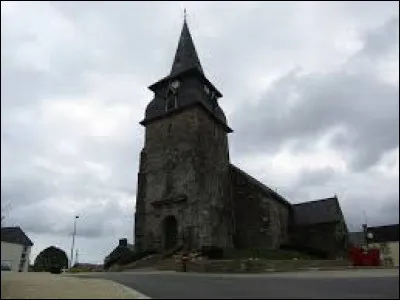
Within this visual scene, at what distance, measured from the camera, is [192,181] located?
1513 inches

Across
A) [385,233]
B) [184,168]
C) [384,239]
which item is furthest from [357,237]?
[184,168]

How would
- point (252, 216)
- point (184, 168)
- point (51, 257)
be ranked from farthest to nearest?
1. point (51, 257)
2. point (252, 216)
3. point (184, 168)

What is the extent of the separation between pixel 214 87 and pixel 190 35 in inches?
341

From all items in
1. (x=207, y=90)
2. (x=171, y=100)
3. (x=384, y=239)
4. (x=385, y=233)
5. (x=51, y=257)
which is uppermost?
(x=207, y=90)

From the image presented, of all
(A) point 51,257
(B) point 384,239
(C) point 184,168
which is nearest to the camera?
(C) point 184,168

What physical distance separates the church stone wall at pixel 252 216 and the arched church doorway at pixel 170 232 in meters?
6.75

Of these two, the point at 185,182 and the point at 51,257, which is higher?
the point at 185,182

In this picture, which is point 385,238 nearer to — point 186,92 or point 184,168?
point 184,168

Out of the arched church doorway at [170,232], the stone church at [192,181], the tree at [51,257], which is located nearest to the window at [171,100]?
the stone church at [192,181]

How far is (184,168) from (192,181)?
5.83ft

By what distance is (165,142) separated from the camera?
42344mm

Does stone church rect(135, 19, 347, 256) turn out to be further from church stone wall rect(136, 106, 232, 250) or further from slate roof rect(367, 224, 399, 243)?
slate roof rect(367, 224, 399, 243)

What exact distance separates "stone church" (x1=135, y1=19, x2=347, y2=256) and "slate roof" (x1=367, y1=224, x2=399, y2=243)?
77.7 feet

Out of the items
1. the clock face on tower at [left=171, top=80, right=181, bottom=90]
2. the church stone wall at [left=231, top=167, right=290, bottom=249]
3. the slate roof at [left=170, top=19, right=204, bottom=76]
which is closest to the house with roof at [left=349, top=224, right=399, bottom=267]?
the church stone wall at [left=231, top=167, right=290, bottom=249]
